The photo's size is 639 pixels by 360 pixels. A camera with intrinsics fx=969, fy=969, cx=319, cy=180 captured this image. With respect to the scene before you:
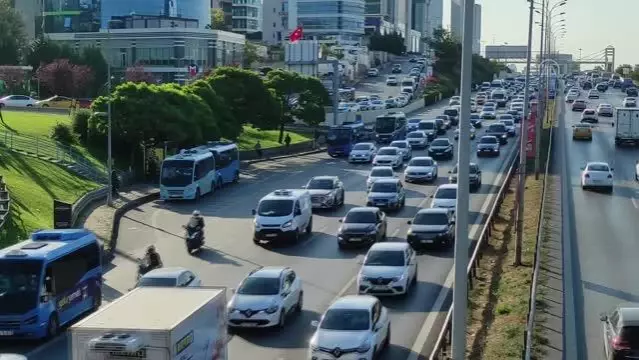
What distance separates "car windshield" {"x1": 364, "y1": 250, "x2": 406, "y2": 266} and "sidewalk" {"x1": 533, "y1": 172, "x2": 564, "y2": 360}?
3.52 meters

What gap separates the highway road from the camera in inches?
873

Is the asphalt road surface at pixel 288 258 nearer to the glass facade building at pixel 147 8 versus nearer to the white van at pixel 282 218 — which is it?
the white van at pixel 282 218

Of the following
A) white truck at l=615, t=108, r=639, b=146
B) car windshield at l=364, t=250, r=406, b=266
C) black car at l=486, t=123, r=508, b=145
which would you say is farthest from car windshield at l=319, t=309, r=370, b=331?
black car at l=486, t=123, r=508, b=145

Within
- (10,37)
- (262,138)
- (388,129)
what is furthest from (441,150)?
(10,37)

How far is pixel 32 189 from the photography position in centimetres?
3750

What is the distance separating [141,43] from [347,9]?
92.9m

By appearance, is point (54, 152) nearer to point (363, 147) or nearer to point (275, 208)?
point (275, 208)

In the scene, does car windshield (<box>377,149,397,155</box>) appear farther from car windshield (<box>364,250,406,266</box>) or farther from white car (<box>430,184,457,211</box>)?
car windshield (<box>364,250,406,266</box>)

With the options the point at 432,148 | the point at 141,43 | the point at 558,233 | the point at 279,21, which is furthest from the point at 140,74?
the point at 279,21

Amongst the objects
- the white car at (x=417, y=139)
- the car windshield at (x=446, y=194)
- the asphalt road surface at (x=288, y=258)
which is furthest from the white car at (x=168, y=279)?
the white car at (x=417, y=139)

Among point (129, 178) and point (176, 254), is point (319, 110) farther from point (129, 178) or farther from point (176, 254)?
point (176, 254)

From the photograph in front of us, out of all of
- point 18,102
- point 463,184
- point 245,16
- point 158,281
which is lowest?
point 158,281

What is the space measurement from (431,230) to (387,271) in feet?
21.8

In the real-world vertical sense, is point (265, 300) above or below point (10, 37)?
below
